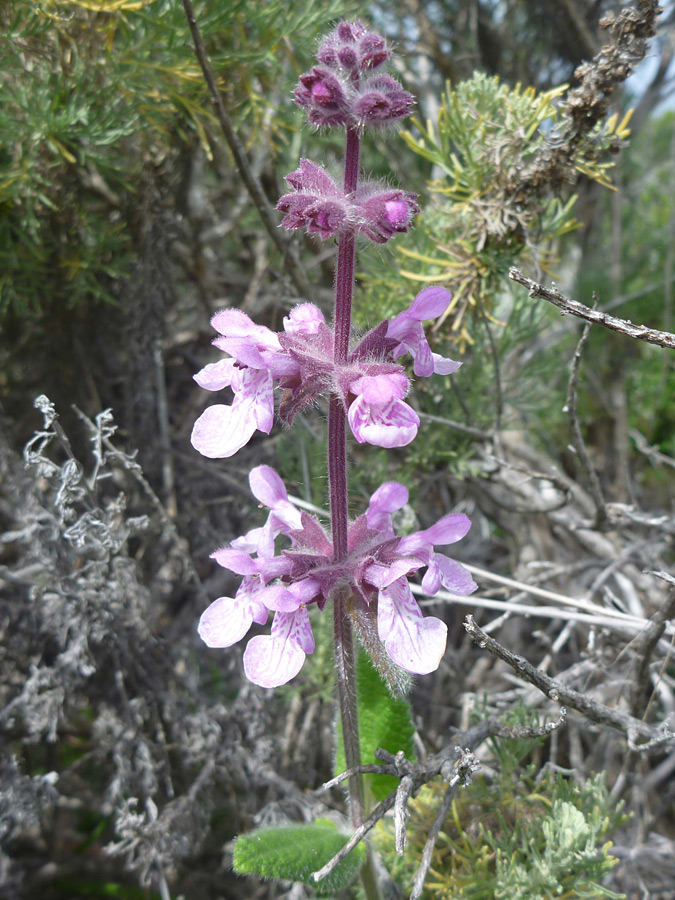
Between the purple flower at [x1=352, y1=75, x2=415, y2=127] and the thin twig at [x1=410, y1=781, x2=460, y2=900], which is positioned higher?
the purple flower at [x1=352, y1=75, x2=415, y2=127]

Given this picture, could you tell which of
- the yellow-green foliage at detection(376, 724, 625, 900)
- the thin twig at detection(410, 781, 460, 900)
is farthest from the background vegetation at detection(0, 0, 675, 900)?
the thin twig at detection(410, 781, 460, 900)

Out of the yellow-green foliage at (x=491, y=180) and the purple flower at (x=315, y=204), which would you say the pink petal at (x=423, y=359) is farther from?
the yellow-green foliage at (x=491, y=180)

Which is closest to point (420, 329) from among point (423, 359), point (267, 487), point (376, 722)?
point (423, 359)

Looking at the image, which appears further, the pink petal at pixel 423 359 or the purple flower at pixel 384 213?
the pink petal at pixel 423 359

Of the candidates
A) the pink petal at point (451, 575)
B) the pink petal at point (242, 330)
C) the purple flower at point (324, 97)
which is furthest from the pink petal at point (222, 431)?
the purple flower at point (324, 97)

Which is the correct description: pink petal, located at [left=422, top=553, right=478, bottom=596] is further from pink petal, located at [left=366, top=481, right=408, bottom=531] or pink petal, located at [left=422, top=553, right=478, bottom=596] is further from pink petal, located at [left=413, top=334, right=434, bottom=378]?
pink petal, located at [left=413, top=334, right=434, bottom=378]

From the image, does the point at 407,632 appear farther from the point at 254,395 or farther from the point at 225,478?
the point at 225,478

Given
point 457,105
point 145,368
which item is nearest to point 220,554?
point 145,368
